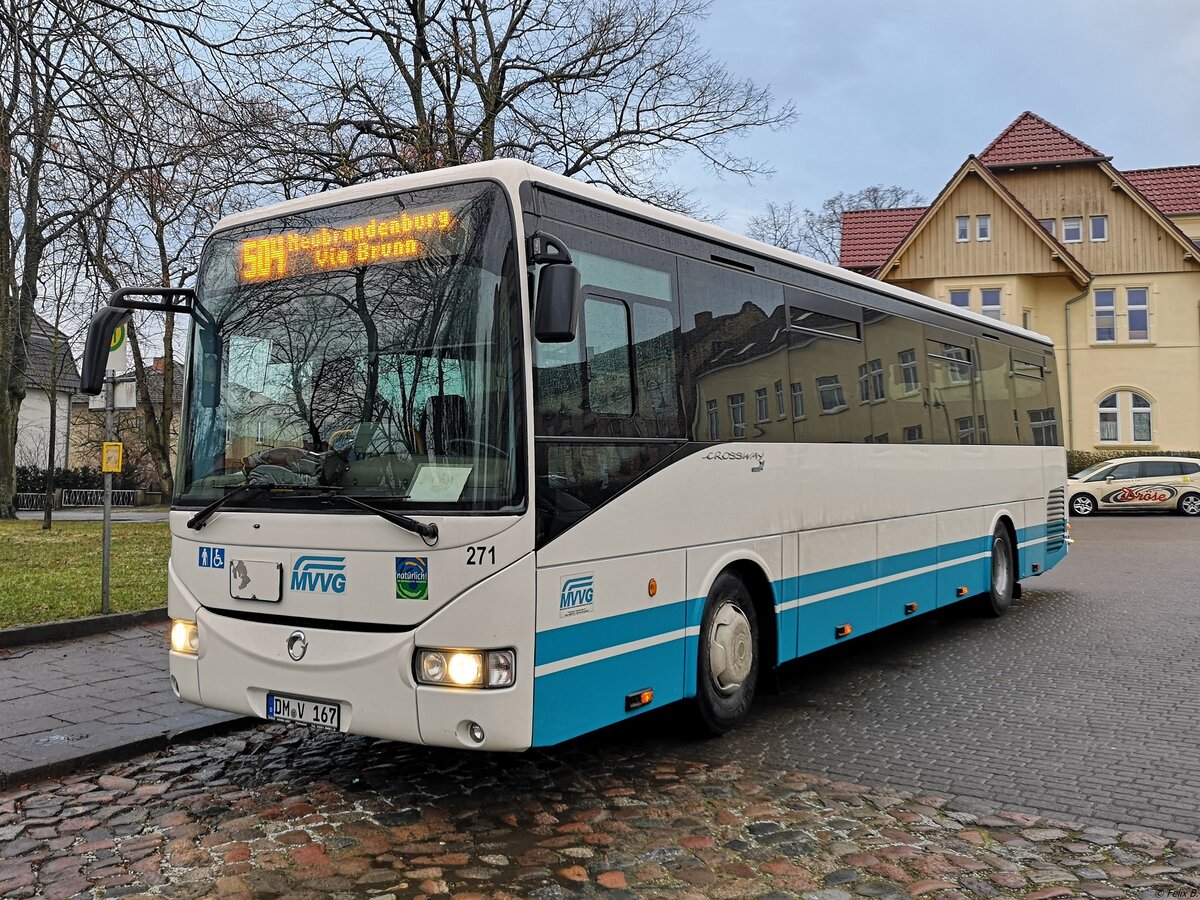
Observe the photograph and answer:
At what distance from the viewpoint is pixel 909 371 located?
9.68 meters

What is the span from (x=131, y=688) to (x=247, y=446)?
10.6 feet

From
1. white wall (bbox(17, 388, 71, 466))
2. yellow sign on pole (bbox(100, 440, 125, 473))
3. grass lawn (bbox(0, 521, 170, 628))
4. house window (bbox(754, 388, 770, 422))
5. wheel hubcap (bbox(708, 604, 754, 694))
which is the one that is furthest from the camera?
white wall (bbox(17, 388, 71, 466))

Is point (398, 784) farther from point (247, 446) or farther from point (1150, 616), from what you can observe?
point (1150, 616)

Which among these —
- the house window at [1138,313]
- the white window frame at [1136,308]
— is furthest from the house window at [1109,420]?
the house window at [1138,313]

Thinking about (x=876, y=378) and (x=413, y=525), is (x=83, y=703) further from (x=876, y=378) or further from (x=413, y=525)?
(x=876, y=378)

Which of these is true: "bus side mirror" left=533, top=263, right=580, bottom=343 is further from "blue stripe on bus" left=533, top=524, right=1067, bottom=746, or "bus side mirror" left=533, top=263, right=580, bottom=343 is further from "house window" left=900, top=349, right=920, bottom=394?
"house window" left=900, top=349, right=920, bottom=394

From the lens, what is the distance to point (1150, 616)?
1159 centimetres

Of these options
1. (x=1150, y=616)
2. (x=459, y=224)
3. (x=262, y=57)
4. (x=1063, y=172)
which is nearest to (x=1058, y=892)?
(x=459, y=224)

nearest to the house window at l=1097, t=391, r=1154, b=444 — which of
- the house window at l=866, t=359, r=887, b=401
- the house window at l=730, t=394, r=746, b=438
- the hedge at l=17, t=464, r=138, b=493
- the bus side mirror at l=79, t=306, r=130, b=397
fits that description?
the house window at l=866, t=359, r=887, b=401

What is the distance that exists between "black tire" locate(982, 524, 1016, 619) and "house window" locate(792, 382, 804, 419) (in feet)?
15.7

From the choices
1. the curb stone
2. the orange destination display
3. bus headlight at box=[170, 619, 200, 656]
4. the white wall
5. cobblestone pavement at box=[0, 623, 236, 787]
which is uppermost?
the white wall

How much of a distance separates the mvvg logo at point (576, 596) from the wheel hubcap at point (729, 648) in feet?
4.57

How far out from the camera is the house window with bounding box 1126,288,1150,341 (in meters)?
38.3

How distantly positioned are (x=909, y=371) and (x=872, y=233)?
34663 millimetres
